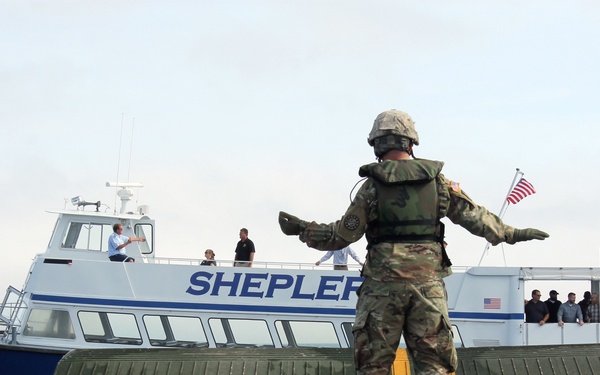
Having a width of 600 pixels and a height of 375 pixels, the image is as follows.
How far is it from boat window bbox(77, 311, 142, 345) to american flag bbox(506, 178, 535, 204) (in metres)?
8.04

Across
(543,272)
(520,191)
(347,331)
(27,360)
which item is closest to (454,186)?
(347,331)

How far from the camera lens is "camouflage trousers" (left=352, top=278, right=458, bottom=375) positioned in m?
6.11

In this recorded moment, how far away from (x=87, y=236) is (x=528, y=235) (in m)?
14.8

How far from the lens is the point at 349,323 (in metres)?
17.5

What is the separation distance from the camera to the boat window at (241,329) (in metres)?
17.7

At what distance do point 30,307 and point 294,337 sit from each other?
5.14 metres

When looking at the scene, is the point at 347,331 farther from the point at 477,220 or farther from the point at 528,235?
the point at 528,235

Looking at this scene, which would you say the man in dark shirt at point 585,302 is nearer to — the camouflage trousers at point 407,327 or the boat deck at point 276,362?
the boat deck at point 276,362

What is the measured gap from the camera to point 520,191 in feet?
65.0

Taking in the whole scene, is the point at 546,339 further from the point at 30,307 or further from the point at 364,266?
the point at 364,266

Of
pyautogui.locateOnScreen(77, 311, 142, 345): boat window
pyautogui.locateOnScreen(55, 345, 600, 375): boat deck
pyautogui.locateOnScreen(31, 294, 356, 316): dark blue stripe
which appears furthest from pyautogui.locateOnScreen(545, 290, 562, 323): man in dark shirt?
pyautogui.locateOnScreen(55, 345, 600, 375): boat deck

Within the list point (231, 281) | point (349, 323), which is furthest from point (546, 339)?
A: point (231, 281)

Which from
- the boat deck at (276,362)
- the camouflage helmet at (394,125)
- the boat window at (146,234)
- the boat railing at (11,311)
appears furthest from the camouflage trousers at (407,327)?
the boat window at (146,234)

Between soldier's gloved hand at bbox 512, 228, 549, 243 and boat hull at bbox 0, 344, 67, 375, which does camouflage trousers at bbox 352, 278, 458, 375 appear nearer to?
soldier's gloved hand at bbox 512, 228, 549, 243
